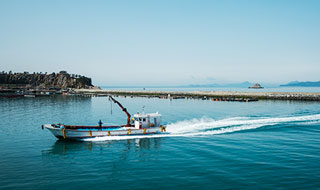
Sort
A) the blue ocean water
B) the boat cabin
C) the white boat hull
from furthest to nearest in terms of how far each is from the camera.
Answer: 1. the boat cabin
2. the white boat hull
3. the blue ocean water

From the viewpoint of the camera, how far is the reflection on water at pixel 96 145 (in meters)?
30.9

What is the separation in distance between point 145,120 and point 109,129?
6156mm

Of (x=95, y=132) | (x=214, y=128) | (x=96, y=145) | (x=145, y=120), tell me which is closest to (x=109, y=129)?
(x=95, y=132)

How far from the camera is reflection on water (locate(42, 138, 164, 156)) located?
30928 millimetres

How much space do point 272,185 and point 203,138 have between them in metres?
17.5

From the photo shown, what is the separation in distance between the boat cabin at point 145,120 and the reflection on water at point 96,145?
136 inches

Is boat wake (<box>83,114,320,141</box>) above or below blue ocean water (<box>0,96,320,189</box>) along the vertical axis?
above

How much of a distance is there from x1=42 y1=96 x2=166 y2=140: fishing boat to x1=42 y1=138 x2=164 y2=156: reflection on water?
4.30ft

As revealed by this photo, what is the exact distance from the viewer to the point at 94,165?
2469cm

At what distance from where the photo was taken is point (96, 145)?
109 feet

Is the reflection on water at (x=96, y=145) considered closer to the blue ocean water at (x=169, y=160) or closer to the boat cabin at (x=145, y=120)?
the blue ocean water at (x=169, y=160)

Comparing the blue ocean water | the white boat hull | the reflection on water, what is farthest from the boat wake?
the reflection on water

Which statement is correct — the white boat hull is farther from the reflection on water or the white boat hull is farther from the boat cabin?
the reflection on water

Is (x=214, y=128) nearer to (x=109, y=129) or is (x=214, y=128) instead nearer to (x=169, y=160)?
(x=109, y=129)
